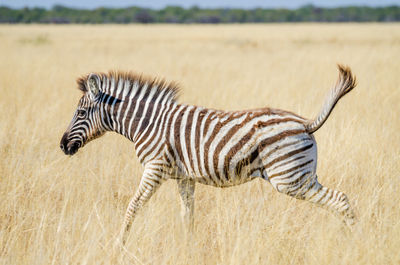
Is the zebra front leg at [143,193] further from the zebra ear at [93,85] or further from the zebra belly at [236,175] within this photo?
the zebra ear at [93,85]

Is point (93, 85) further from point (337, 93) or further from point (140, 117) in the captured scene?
point (337, 93)

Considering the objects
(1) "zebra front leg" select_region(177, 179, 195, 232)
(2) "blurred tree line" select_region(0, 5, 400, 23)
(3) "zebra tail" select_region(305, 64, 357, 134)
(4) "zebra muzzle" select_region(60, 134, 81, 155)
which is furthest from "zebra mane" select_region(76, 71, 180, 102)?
(2) "blurred tree line" select_region(0, 5, 400, 23)

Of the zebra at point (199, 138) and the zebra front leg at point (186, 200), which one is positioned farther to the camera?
the zebra front leg at point (186, 200)

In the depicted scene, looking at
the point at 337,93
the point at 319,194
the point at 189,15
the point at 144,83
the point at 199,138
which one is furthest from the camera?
the point at 189,15

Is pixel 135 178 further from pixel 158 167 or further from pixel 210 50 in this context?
pixel 210 50

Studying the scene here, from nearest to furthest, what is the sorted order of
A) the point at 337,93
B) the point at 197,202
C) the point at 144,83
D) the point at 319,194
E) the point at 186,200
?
the point at 319,194
the point at 337,93
the point at 186,200
the point at 144,83
the point at 197,202

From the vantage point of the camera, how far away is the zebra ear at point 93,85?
420cm

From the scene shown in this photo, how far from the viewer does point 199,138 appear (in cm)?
394

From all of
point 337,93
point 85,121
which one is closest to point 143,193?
point 85,121

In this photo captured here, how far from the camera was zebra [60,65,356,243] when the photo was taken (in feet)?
12.1

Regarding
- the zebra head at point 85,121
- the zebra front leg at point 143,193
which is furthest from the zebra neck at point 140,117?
the zebra front leg at point 143,193

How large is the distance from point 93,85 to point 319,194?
233 cm

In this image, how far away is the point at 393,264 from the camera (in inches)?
128

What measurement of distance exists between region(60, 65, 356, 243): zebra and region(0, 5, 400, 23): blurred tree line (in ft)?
244
